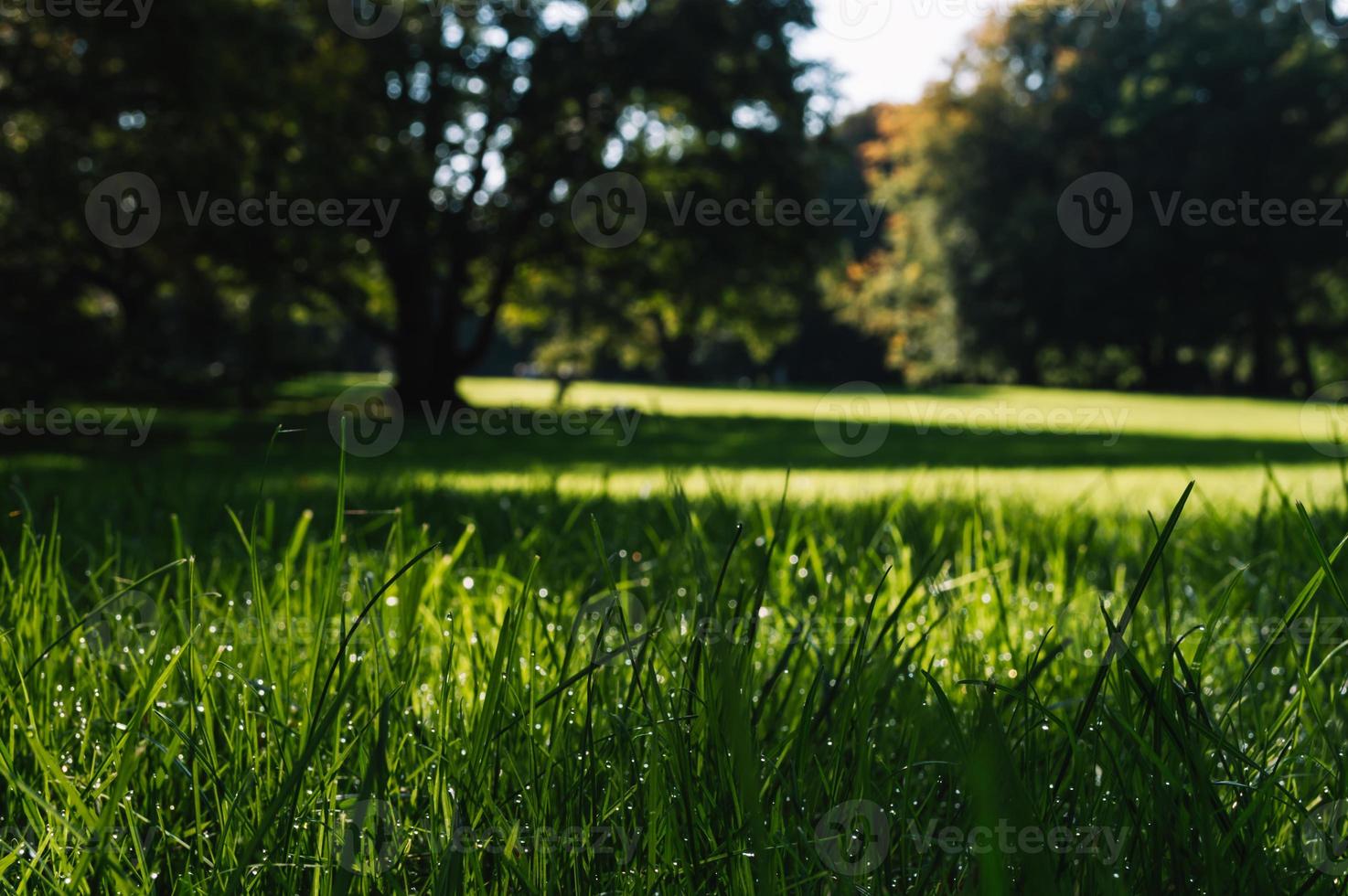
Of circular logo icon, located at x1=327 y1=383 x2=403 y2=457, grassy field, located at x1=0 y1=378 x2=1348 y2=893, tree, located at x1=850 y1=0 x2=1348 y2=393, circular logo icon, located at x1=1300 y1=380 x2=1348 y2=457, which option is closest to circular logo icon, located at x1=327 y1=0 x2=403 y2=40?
circular logo icon, located at x1=327 y1=383 x2=403 y2=457

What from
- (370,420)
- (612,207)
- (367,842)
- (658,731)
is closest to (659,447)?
(370,420)

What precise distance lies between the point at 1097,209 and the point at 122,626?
38079 mm

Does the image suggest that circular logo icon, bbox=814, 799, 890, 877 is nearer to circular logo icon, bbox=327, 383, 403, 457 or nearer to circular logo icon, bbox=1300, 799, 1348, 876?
circular logo icon, bbox=1300, 799, 1348, 876

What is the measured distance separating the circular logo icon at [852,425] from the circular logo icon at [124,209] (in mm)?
9052

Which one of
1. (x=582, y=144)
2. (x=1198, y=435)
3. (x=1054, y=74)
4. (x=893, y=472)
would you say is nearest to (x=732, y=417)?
(x=582, y=144)

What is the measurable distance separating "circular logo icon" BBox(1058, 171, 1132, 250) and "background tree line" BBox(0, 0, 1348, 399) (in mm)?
574

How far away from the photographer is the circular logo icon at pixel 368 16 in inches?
657

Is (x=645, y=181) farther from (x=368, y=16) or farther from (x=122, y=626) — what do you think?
(x=122, y=626)

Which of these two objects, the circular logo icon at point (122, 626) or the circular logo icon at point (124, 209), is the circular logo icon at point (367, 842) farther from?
the circular logo icon at point (124, 209)

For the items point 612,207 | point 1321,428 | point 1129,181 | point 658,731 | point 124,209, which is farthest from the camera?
point 1129,181

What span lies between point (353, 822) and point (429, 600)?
908mm

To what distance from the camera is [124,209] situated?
1345 cm

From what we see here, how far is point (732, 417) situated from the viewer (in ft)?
60.6

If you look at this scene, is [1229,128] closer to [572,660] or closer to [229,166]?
[229,166]
